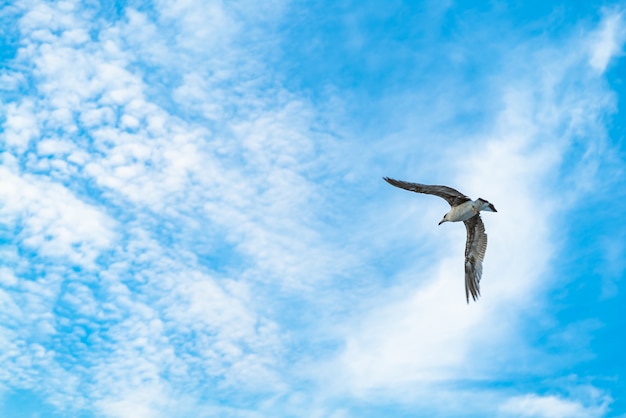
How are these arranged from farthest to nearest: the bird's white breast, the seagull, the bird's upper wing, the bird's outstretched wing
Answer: the bird's upper wing, the bird's white breast, the seagull, the bird's outstretched wing

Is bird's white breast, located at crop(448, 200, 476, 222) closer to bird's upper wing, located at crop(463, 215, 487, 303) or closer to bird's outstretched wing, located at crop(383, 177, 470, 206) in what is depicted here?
bird's outstretched wing, located at crop(383, 177, 470, 206)

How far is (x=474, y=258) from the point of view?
35.5 metres

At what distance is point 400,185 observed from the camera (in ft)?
99.8

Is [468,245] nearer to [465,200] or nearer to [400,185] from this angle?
[465,200]

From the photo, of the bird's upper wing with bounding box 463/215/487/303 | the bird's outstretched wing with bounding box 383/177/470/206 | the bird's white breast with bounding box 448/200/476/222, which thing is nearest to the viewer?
the bird's outstretched wing with bounding box 383/177/470/206

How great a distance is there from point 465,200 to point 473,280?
6114 mm

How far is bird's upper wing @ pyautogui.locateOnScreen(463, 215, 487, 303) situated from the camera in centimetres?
3492

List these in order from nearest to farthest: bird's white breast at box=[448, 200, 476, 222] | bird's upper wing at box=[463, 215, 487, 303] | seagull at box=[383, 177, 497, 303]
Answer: seagull at box=[383, 177, 497, 303], bird's white breast at box=[448, 200, 476, 222], bird's upper wing at box=[463, 215, 487, 303]

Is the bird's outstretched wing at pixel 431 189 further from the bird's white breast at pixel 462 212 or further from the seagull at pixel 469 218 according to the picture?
the bird's white breast at pixel 462 212

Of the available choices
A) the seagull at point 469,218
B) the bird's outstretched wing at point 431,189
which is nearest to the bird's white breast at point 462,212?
the seagull at point 469,218

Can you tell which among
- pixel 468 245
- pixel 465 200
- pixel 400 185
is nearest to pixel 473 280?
pixel 468 245

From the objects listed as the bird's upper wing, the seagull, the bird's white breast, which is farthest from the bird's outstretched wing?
the bird's upper wing

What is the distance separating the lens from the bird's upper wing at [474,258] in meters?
34.9

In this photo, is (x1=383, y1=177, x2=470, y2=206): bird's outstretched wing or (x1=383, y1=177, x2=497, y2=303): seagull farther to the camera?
(x1=383, y1=177, x2=497, y2=303): seagull
